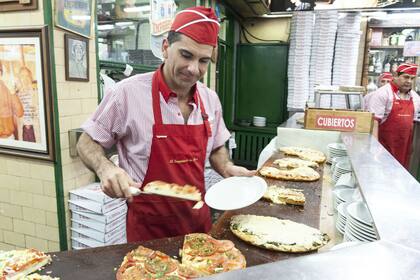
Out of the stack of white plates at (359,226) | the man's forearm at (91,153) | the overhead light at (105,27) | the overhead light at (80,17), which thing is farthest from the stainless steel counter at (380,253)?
the overhead light at (105,27)

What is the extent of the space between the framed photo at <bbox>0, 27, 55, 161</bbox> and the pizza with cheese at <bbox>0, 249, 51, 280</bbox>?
141 cm

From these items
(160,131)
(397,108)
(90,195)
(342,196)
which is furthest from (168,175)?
(397,108)

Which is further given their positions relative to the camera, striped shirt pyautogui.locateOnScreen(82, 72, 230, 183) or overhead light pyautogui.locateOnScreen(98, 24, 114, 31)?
overhead light pyautogui.locateOnScreen(98, 24, 114, 31)

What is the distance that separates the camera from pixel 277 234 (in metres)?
1.57

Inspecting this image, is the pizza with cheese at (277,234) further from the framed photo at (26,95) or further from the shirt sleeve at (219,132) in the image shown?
the framed photo at (26,95)

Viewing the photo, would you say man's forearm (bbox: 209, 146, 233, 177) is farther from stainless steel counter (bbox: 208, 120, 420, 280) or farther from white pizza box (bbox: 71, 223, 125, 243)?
white pizza box (bbox: 71, 223, 125, 243)

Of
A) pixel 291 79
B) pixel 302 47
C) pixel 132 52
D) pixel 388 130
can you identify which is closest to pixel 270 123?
pixel 291 79

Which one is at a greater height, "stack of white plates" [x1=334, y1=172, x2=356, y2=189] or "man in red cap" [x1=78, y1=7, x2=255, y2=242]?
"man in red cap" [x1=78, y1=7, x2=255, y2=242]

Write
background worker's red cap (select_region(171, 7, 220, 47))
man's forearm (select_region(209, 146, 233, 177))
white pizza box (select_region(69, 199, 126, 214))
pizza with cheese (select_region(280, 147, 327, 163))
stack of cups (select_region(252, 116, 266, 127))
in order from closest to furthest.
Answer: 1. background worker's red cap (select_region(171, 7, 220, 47))
2. man's forearm (select_region(209, 146, 233, 177))
3. white pizza box (select_region(69, 199, 126, 214))
4. pizza with cheese (select_region(280, 147, 327, 163))
5. stack of cups (select_region(252, 116, 266, 127))

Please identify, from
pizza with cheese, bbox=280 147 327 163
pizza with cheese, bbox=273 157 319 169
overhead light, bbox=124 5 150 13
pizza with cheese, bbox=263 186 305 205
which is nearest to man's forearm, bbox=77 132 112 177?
pizza with cheese, bbox=263 186 305 205

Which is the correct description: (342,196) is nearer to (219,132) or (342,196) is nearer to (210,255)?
(219,132)

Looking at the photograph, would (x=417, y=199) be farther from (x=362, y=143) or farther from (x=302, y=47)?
(x=302, y=47)

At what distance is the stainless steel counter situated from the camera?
686 mm

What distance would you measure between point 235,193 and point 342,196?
2.22 feet
